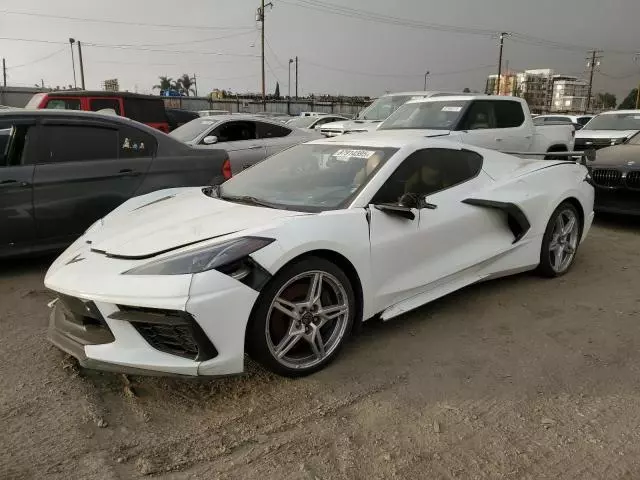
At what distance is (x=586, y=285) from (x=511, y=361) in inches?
74.0

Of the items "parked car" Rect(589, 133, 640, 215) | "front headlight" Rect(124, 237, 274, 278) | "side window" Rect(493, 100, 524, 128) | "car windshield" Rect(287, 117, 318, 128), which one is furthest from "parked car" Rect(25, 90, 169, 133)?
"front headlight" Rect(124, 237, 274, 278)

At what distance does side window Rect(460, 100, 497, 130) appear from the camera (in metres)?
8.62

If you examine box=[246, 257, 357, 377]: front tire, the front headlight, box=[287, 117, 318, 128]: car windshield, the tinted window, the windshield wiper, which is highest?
the tinted window

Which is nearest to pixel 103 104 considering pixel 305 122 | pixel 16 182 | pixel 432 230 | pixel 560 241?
pixel 305 122

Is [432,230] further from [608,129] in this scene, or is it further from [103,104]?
[608,129]

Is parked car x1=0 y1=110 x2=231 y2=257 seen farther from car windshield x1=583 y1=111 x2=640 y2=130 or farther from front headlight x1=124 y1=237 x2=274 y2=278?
car windshield x1=583 y1=111 x2=640 y2=130

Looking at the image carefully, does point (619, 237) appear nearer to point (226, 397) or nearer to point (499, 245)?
point (499, 245)

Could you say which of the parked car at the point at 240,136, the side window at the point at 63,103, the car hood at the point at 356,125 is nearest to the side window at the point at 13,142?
the parked car at the point at 240,136

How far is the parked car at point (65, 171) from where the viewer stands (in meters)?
4.81

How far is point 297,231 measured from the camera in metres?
3.06

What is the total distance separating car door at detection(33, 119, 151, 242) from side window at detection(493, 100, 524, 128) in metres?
6.04

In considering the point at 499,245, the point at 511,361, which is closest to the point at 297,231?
the point at 511,361

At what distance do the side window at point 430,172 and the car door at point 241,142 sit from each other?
16.1 ft

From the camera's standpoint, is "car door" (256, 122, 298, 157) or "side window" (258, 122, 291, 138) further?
"side window" (258, 122, 291, 138)
